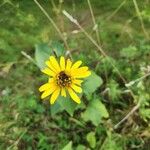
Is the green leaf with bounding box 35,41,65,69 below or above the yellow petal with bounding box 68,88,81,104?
above

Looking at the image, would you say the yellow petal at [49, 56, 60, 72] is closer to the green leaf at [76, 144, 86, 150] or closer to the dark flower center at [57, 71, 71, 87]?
the dark flower center at [57, 71, 71, 87]

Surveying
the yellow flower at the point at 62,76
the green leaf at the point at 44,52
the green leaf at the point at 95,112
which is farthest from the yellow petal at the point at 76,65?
the green leaf at the point at 95,112

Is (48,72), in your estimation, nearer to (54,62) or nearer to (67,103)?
(54,62)

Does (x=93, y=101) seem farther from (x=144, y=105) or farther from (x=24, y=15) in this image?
(x=24, y=15)

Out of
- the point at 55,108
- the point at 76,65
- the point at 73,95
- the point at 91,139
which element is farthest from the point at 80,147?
the point at 76,65

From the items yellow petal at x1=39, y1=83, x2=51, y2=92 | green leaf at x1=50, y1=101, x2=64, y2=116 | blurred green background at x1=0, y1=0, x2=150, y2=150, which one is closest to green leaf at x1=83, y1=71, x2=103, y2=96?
blurred green background at x1=0, y1=0, x2=150, y2=150

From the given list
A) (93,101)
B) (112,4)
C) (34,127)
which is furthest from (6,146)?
(112,4)
